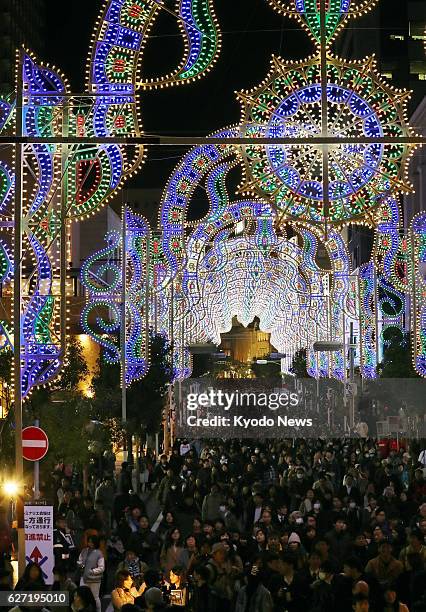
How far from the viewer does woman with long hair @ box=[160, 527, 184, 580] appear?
16750 millimetres

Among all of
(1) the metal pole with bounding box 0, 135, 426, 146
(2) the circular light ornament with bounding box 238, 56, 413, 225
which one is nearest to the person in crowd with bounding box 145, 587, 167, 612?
(1) the metal pole with bounding box 0, 135, 426, 146

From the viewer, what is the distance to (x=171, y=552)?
1683cm

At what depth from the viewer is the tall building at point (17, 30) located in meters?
104

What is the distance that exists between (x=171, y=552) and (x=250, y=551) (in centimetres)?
99

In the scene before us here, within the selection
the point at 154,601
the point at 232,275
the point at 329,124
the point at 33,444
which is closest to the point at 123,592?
the point at 154,601

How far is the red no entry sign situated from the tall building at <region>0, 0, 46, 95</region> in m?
78.2

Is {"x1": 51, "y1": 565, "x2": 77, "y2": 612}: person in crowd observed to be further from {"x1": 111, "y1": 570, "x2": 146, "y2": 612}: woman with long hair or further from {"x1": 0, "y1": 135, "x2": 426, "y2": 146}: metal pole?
{"x1": 0, "y1": 135, "x2": 426, "y2": 146}: metal pole

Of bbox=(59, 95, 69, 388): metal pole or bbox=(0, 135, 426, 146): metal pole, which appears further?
bbox=(59, 95, 69, 388): metal pole

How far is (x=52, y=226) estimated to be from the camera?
823 inches

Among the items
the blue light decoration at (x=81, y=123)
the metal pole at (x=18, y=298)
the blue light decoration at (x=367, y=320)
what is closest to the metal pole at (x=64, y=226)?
the blue light decoration at (x=81, y=123)

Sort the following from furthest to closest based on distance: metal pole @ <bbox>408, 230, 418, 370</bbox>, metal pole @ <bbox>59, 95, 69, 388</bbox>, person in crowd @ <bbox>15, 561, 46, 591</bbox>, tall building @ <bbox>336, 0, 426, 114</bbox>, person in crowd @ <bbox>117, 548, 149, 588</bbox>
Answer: tall building @ <bbox>336, 0, 426, 114</bbox> < metal pole @ <bbox>408, 230, 418, 370</bbox> < metal pole @ <bbox>59, 95, 69, 388</bbox> < person in crowd @ <bbox>117, 548, 149, 588</bbox> < person in crowd @ <bbox>15, 561, 46, 591</bbox>

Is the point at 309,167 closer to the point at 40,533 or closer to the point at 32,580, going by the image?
the point at 40,533

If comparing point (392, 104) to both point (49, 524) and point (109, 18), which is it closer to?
point (109, 18)

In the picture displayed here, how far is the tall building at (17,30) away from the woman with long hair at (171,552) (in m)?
80.5
